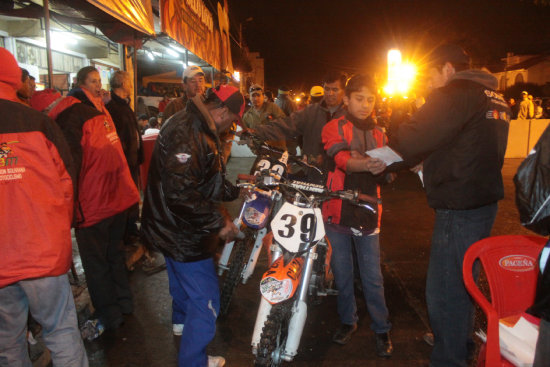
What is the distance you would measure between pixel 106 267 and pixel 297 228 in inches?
72.1

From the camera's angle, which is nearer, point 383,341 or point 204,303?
point 204,303

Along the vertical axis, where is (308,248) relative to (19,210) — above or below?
below

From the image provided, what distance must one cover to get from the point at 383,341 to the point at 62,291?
2.38 meters

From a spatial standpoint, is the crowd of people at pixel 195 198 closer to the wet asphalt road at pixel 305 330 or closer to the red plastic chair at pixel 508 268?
the wet asphalt road at pixel 305 330

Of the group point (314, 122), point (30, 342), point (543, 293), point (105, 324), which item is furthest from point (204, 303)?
point (314, 122)

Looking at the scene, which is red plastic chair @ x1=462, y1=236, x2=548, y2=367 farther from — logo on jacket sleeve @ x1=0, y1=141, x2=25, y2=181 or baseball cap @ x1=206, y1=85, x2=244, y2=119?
logo on jacket sleeve @ x1=0, y1=141, x2=25, y2=181

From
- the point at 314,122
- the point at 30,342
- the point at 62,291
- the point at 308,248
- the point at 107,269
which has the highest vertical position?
the point at 314,122

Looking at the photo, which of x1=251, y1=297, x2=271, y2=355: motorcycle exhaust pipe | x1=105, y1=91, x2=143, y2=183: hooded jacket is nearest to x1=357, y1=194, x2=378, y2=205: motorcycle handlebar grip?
x1=251, y1=297, x2=271, y2=355: motorcycle exhaust pipe

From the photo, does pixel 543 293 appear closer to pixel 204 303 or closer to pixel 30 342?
pixel 204 303

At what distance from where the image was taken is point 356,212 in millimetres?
3025

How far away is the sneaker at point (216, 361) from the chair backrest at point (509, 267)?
1.88 metres

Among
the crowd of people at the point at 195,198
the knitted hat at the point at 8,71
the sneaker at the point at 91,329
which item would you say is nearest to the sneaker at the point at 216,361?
the crowd of people at the point at 195,198

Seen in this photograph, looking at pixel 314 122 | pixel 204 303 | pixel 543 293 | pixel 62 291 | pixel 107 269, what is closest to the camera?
pixel 543 293

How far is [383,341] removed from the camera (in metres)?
3.13
